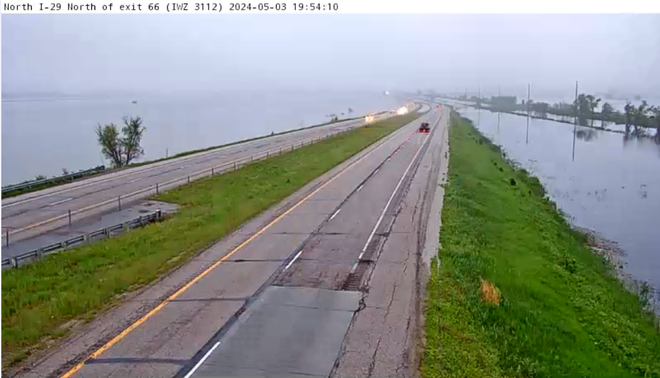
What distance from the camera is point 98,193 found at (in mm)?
32594

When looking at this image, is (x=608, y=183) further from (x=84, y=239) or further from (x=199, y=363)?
(x=199, y=363)

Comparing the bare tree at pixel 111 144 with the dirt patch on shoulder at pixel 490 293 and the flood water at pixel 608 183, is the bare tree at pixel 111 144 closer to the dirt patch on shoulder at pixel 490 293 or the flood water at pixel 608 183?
the flood water at pixel 608 183

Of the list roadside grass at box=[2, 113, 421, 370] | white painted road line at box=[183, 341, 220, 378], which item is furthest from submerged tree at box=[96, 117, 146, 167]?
white painted road line at box=[183, 341, 220, 378]

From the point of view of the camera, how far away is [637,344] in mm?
16828

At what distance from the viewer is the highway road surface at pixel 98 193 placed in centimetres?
2528

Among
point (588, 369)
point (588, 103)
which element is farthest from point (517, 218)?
point (588, 103)

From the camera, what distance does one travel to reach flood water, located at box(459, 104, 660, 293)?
1247 inches

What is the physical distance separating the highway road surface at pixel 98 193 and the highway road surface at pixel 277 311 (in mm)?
8826

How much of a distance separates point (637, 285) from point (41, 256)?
72.6ft

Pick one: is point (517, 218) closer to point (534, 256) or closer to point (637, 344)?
point (534, 256)

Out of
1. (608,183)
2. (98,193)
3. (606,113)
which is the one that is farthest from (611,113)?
(98,193)

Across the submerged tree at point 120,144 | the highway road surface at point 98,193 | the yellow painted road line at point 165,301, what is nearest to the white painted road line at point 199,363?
the yellow painted road line at point 165,301

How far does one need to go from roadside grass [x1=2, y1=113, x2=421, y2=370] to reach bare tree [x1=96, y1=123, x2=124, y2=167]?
26.2 m

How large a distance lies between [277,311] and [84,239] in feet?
33.8
